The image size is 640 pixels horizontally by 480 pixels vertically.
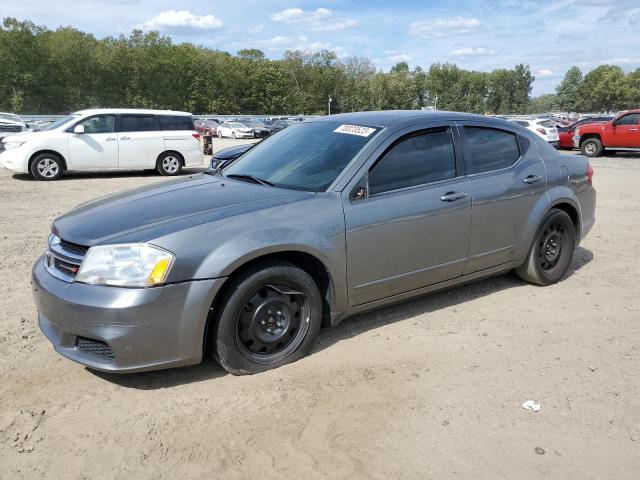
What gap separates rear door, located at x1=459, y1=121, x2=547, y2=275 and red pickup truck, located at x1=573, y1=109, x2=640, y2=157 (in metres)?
18.6

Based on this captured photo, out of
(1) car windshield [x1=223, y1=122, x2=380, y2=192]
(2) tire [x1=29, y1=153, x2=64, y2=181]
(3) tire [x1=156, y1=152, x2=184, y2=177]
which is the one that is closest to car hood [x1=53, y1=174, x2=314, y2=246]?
(1) car windshield [x1=223, y1=122, x2=380, y2=192]

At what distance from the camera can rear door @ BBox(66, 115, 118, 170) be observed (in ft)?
43.7

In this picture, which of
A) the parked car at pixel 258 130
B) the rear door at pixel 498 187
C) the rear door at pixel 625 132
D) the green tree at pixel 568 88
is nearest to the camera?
the rear door at pixel 498 187

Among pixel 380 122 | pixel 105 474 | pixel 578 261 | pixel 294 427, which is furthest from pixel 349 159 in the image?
pixel 578 261

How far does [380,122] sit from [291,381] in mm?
2052

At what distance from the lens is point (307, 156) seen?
14.1ft

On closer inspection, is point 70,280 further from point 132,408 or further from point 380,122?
point 380,122

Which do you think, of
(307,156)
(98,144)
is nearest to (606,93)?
(98,144)

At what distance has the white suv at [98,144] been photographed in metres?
13.1

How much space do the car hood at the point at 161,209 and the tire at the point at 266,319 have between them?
1.44 ft

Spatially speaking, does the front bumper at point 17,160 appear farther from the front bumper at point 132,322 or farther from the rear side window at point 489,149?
the rear side window at point 489,149

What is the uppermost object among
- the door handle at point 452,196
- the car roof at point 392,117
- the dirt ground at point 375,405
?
the car roof at point 392,117

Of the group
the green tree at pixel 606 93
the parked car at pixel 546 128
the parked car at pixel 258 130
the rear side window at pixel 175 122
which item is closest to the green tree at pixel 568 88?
the green tree at pixel 606 93

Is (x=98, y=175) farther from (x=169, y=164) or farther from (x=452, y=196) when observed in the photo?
(x=452, y=196)
